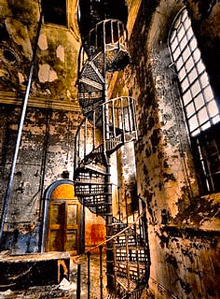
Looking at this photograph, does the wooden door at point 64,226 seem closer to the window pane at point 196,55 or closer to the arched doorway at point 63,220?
the arched doorway at point 63,220

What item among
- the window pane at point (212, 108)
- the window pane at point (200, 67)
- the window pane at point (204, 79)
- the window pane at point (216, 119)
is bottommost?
the window pane at point (216, 119)

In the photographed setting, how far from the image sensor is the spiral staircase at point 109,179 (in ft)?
8.78

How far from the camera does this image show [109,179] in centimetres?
352

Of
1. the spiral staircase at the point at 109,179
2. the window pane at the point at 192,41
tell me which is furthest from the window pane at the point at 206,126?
the window pane at the point at 192,41

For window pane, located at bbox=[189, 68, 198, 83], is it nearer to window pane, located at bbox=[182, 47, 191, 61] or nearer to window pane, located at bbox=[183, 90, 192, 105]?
window pane, located at bbox=[183, 90, 192, 105]

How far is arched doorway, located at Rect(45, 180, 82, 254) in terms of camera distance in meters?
5.02

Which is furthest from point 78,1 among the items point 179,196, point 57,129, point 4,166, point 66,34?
point 179,196

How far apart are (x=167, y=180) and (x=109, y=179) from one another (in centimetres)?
131

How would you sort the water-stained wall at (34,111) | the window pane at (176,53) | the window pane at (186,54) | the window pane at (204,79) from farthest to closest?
the water-stained wall at (34,111), the window pane at (176,53), the window pane at (186,54), the window pane at (204,79)

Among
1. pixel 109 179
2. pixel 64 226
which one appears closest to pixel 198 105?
pixel 109 179

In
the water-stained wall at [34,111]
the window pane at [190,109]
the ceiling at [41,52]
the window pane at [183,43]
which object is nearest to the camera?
the window pane at [190,109]

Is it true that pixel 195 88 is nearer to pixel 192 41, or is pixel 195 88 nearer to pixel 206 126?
pixel 206 126

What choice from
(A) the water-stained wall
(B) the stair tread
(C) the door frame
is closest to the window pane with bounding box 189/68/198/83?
(B) the stair tread

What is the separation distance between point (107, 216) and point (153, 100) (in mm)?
2278
